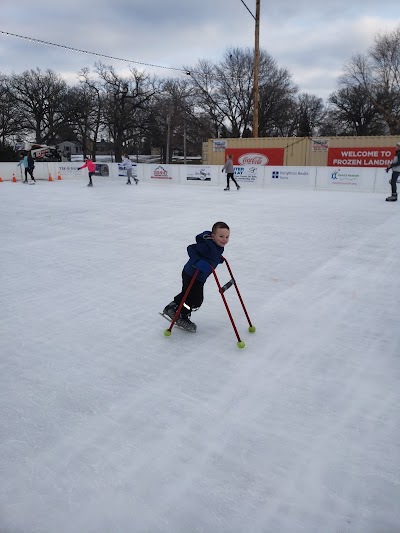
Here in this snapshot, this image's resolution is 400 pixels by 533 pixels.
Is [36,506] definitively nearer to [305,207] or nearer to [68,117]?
[305,207]

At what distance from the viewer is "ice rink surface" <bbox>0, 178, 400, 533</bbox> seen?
1789 mm

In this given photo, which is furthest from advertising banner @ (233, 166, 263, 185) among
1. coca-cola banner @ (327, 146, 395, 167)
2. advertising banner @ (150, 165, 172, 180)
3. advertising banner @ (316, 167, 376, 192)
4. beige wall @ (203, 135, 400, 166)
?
→ coca-cola banner @ (327, 146, 395, 167)

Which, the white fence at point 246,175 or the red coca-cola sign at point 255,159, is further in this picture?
the red coca-cola sign at point 255,159

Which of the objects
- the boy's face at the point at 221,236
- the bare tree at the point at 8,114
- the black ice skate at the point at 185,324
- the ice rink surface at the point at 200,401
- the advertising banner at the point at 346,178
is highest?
the bare tree at the point at 8,114

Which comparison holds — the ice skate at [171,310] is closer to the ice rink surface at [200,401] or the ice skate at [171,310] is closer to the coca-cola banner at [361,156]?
the ice rink surface at [200,401]

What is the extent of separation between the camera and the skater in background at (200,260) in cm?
311

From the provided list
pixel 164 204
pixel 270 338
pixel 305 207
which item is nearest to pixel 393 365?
pixel 270 338

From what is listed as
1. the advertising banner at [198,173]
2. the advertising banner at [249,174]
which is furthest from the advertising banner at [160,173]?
the advertising banner at [249,174]

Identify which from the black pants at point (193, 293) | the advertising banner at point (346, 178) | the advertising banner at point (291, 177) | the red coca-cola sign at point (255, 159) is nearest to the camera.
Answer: the black pants at point (193, 293)

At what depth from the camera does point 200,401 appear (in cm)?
254

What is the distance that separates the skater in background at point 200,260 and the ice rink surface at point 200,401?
216 millimetres

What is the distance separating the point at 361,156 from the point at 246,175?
6.34m

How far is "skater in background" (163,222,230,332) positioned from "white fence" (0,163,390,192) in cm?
1455

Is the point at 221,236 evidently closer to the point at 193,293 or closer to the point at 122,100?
the point at 193,293
